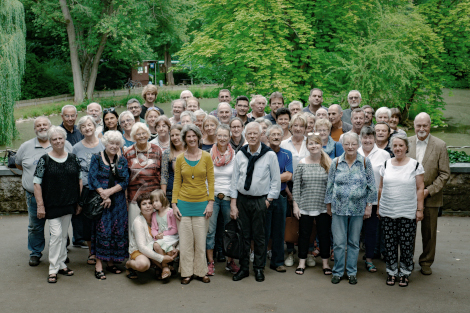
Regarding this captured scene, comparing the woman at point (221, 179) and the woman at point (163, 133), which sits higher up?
the woman at point (163, 133)

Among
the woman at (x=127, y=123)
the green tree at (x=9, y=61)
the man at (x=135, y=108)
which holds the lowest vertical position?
the woman at (x=127, y=123)

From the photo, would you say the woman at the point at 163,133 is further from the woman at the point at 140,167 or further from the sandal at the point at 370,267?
the sandal at the point at 370,267

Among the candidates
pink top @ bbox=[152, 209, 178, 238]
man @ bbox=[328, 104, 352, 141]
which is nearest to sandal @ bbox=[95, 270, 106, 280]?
pink top @ bbox=[152, 209, 178, 238]

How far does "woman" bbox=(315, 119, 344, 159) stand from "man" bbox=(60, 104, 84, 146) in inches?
140

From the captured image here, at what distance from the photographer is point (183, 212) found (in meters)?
5.71

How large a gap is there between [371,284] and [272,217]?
147 cm

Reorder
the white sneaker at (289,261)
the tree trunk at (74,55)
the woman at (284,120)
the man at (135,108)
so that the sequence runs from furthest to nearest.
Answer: the tree trunk at (74,55), the man at (135,108), the woman at (284,120), the white sneaker at (289,261)

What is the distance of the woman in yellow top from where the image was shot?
5660 millimetres

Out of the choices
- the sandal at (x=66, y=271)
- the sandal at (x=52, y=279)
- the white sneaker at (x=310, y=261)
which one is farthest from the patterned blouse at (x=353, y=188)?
the sandal at (x=52, y=279)

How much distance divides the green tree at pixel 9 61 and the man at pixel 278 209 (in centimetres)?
1484

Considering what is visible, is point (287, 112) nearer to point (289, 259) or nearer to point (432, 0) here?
point (289, 259)

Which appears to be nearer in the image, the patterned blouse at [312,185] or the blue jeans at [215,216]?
the patterned blouse at [312,185]

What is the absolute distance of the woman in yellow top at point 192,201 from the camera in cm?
566


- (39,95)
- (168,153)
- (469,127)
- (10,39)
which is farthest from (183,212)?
(39,95)
